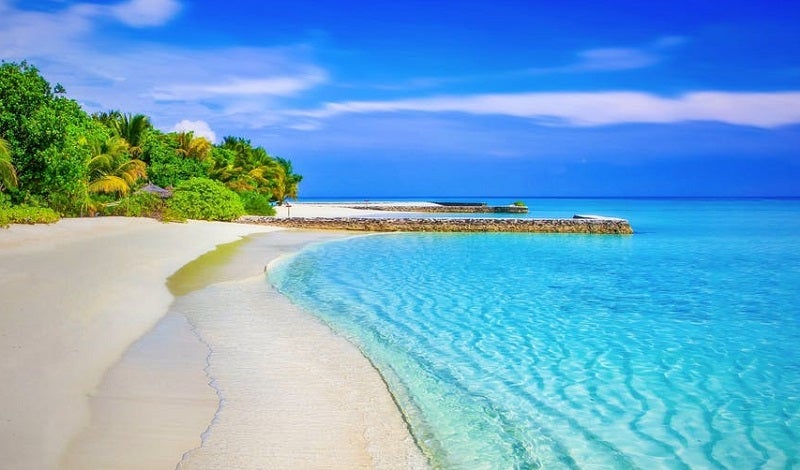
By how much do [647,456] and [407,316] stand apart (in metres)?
6.77

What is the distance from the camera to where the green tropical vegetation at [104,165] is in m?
23.6

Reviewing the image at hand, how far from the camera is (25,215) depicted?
2291cm

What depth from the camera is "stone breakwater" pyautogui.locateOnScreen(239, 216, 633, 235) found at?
1607 inches

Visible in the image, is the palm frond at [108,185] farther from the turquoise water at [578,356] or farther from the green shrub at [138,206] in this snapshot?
the turquoise water at [578,356]

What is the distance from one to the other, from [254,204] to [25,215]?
23126mm

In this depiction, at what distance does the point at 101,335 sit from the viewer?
8.97 m

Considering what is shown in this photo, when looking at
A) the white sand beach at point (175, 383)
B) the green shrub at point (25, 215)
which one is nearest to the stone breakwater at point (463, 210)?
the green shrub at point (25, 215)

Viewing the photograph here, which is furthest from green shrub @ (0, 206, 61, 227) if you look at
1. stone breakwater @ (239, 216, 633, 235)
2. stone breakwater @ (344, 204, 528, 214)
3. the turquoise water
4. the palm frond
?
stone breakwater @ (344, 204, 528, 214)

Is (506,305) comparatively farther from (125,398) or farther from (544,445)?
(125,398)

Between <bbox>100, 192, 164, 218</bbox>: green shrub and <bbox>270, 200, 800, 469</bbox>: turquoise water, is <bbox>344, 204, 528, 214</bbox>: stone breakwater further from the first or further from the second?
<bbox>270, 200, 800, 469</bbox>: turquoise water

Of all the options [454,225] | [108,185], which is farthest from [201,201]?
[454,225]

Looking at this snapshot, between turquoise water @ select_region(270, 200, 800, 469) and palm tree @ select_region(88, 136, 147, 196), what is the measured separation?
16.1 metres

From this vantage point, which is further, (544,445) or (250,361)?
(250,361)

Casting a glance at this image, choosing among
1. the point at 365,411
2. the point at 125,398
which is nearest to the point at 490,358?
the point at 365,411
